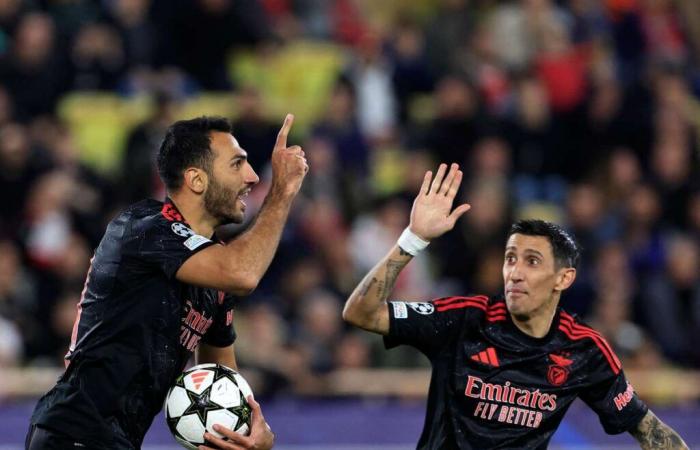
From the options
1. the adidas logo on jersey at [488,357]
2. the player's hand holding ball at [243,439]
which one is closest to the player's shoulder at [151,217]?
the player's hand holding ball at [243,439]

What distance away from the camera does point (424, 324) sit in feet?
19.7

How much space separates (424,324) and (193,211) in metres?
1.15

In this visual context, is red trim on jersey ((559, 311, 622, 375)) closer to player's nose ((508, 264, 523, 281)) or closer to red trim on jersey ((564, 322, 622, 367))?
red trim on jersey ((564, 322, 622, 367))

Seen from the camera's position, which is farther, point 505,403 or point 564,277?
point 564,277

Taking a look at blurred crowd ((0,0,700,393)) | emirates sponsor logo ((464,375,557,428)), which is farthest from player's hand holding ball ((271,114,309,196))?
blurred crowd ((0,0,700,393))

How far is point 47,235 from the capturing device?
10.3 meters

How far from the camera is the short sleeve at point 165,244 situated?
17.3ft

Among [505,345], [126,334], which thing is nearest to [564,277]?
[505,345]

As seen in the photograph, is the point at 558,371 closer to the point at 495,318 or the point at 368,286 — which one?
the point at 495,318

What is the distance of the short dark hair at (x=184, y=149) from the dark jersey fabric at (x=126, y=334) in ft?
0.48

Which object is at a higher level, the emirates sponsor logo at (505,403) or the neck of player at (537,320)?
the neck of player at (537,320)

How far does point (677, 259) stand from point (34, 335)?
198 inches

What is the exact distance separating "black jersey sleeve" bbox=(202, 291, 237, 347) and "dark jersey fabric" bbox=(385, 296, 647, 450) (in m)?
0.69

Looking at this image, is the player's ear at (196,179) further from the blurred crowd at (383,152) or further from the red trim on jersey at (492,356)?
the blurred crowd at (383,152)
